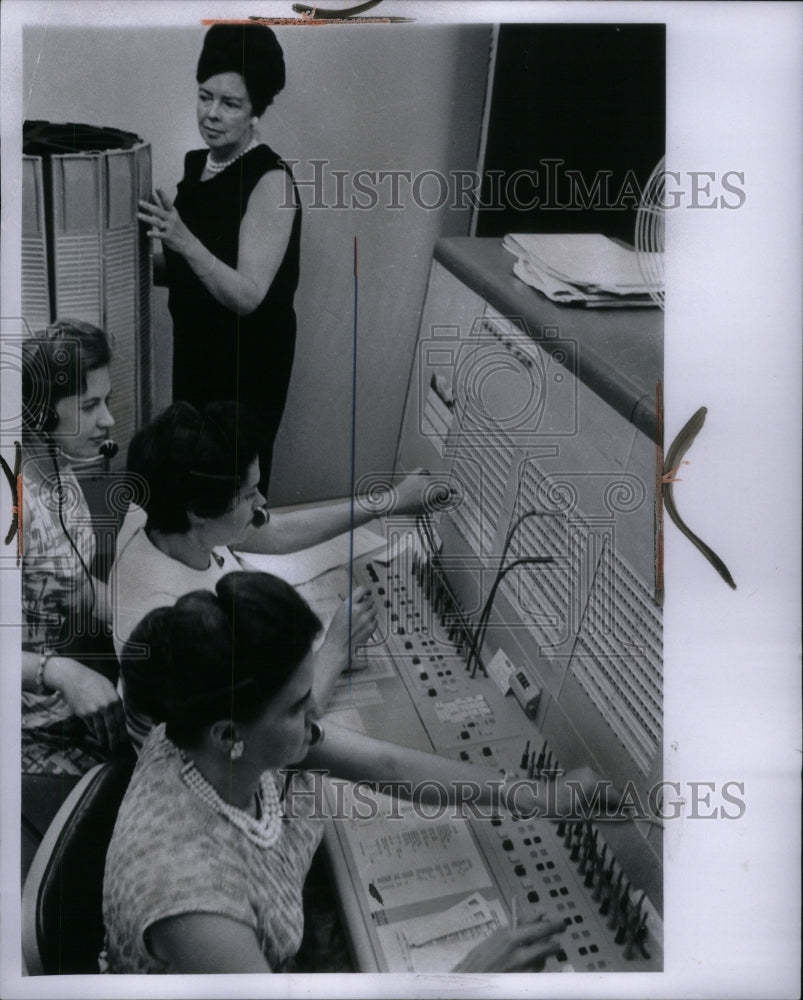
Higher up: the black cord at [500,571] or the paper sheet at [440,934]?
the black cord at [500,571]

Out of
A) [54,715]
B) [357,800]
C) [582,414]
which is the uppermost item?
[582,414]

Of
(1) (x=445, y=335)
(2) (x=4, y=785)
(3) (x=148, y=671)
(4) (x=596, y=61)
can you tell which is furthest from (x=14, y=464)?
(4) (x=596, y=61)

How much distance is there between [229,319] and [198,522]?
0.94 ft

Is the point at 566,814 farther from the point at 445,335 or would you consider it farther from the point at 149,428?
the point at 149,428

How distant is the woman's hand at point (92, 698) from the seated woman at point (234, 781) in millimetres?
41

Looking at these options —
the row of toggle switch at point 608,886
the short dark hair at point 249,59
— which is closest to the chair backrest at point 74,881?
the row of toggle switch at point 608,886

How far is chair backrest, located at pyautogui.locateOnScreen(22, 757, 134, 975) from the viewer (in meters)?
1.43

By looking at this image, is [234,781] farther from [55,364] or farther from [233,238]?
[233,238]

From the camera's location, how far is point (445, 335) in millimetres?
1416

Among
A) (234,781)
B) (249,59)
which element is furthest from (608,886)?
(249,59)

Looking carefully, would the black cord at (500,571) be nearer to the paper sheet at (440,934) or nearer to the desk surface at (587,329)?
the desk surface at (587,329)

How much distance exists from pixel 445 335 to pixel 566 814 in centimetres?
69

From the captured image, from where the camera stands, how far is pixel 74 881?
1.44m

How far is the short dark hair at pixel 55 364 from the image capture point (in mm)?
1420
